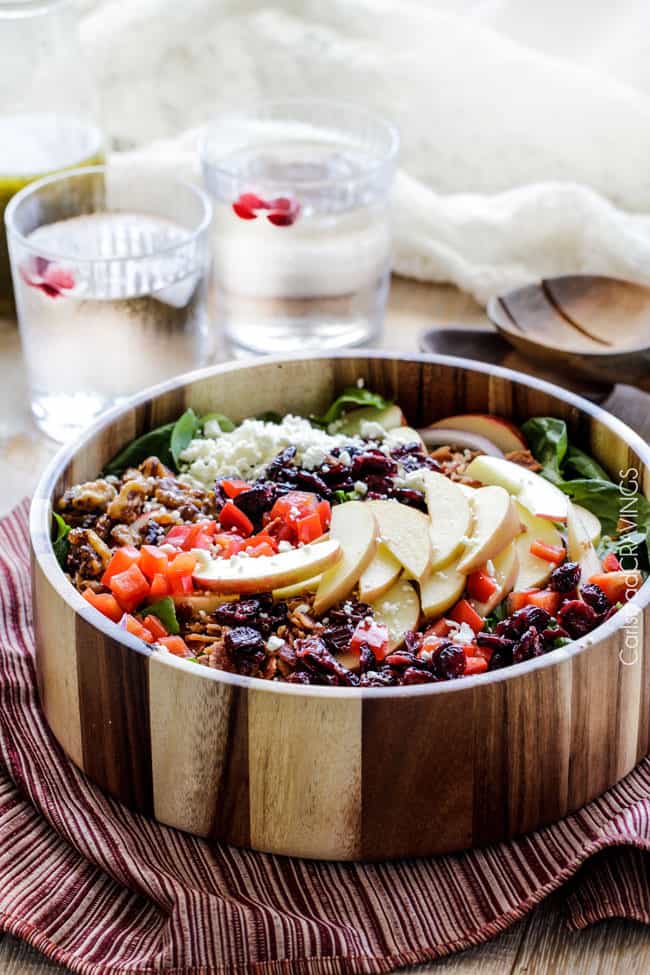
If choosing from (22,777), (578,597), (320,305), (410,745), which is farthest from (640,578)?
(320,305)

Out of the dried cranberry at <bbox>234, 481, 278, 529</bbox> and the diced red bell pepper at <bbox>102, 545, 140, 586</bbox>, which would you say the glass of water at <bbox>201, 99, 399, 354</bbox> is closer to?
the dried cranberry at <bbox>234, 481, 278, 529</bbox>

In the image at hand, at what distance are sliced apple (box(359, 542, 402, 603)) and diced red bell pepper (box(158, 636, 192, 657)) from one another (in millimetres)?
Answer: 338

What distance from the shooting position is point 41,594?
234 cm

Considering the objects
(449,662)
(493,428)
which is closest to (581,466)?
(493,428)

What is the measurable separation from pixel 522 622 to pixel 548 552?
0.27 metres

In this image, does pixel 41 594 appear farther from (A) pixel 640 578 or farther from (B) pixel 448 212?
(B) pixel 448 212

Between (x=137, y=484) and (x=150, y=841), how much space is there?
776 mm

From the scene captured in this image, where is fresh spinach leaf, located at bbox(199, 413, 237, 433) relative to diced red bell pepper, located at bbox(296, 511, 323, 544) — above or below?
below

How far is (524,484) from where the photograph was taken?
8.90 ft

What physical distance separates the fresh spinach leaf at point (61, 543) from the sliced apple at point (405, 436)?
0.74 m

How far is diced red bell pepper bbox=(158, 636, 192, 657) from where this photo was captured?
229 cm

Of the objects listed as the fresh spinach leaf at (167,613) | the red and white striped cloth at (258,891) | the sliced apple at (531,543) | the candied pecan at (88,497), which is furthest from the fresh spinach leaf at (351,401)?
the red and white striped cloth at (258,891)

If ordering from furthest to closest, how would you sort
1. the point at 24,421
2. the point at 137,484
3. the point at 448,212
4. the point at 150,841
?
the point at 448,212, the point at 24,421, the point at 137,484, the point at 150,841

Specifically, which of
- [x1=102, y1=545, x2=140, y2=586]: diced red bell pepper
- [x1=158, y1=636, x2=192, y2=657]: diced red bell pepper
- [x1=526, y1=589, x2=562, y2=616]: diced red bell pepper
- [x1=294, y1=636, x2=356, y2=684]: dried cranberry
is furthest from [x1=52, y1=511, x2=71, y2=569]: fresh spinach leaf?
[x1=526, y1=589, x2=562, y2=616]: diced red bell pepper
